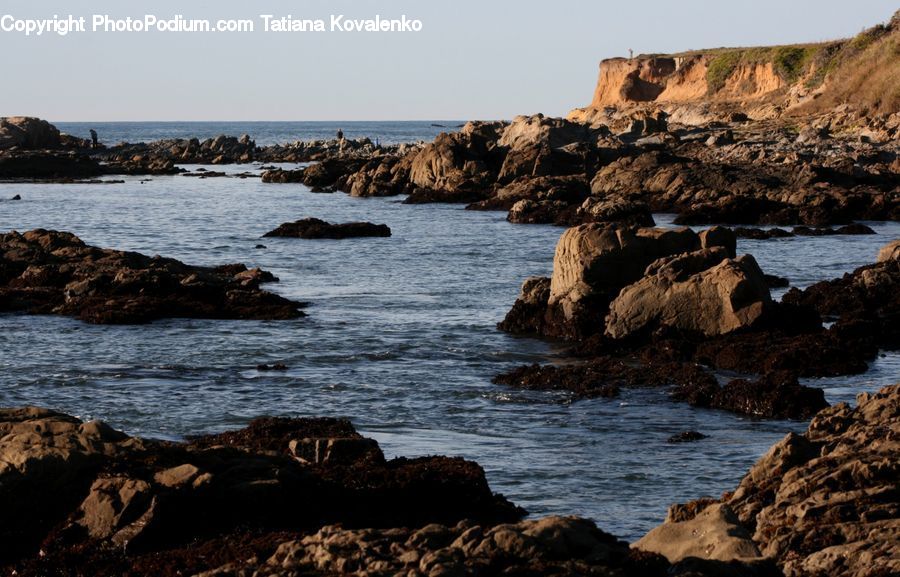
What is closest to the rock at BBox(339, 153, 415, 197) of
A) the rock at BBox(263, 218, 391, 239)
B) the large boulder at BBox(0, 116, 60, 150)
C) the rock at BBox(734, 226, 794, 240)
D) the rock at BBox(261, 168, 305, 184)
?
the rock at BBox(261, 168, 305, 184)

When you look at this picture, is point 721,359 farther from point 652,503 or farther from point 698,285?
point 652,503

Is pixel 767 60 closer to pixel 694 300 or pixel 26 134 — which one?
pixel 26 134

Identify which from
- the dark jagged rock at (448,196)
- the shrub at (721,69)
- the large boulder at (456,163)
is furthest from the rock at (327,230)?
the shrub at (721,69)

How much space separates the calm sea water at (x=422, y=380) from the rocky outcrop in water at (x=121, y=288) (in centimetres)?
82

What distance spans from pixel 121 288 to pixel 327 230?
1979 centimetres

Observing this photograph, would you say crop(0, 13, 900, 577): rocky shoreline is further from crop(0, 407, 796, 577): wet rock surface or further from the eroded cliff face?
the eroded cliff face

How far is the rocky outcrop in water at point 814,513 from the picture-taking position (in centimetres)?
1012

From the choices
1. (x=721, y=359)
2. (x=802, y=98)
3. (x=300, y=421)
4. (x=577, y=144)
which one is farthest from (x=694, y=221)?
(x=802, y=98)

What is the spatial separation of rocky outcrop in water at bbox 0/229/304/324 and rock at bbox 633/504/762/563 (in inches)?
797

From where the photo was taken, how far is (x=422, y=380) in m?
22.7

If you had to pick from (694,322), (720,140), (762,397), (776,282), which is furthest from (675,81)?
(762,397)

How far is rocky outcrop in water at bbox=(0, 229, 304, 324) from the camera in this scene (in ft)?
99.3

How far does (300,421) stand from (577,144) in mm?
58980

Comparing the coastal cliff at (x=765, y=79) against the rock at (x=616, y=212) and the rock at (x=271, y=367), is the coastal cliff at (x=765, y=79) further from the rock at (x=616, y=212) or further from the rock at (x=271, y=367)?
the rock at (x=271, y=367)
